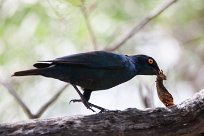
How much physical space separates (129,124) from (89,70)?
690mm

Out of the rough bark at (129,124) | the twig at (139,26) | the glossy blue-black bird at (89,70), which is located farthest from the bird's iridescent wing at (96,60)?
the twig at (139,26)

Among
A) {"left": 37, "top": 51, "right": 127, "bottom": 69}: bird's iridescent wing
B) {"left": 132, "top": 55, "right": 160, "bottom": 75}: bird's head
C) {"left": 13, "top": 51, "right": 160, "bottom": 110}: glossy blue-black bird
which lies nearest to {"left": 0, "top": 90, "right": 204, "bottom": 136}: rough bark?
{"left": 13, "top": 51, "right": 160, "bottom": 110}: glossy blue-black bird

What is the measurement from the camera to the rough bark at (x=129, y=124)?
3692mm

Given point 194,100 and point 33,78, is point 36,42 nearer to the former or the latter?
point 33,78

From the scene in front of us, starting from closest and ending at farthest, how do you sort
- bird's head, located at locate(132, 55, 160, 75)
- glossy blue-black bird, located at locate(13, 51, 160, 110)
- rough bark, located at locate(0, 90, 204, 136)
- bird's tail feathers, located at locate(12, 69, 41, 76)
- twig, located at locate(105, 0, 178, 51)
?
rough bark, located at locate(0, 90, 204, 136), bird's tail feathers, located at locate(12, 69, 41, 76), glossy blue-black bird, located at locate(13, 51, 160, 110), bird's head, located at locate(132, 55, 160, 75), twig, located at locate(105, 0, 178, 51)

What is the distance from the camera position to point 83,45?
21.0 ft

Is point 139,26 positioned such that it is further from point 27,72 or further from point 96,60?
point 27,72

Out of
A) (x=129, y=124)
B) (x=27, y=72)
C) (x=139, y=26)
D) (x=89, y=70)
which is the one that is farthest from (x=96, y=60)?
(x=139, y=26)

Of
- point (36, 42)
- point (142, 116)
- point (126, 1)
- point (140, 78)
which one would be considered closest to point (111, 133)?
point (142, 116)

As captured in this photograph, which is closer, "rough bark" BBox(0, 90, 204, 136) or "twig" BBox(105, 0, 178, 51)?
"rough bark" BBox(0, 90, 204, 136)

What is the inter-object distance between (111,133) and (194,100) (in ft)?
2.42

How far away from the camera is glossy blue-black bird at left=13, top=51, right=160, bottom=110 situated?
4.26 meters

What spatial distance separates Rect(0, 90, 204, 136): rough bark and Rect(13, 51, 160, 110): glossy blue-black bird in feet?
1.45

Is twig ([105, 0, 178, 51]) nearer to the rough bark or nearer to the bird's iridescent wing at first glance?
the bird's iridescent wing
